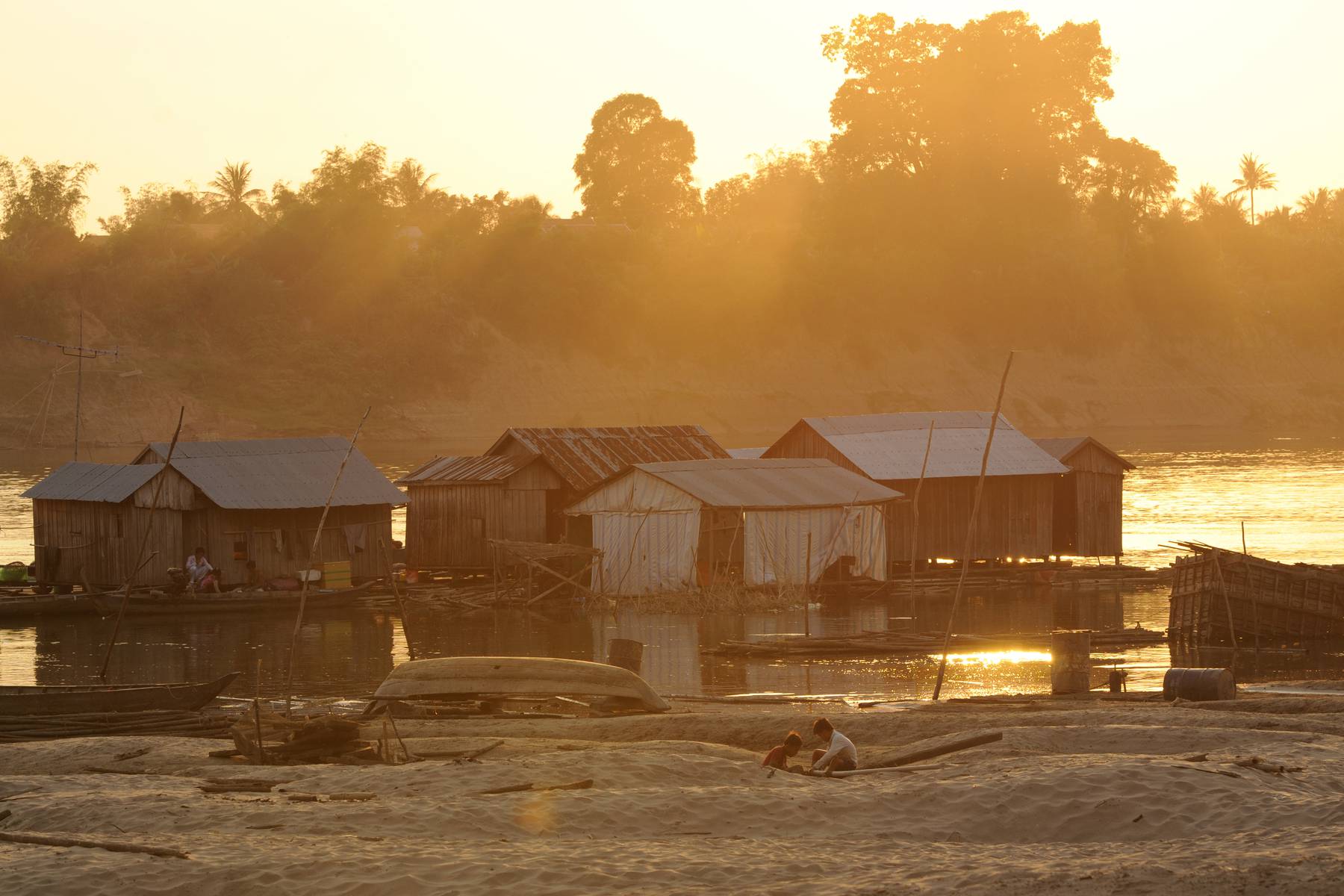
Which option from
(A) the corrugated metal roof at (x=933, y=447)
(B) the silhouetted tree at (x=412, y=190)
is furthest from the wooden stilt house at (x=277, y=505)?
(B) the silhouetted tree at (x=412, y=190)

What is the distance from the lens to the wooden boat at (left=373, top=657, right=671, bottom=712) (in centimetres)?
2338

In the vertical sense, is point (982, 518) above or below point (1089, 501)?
below

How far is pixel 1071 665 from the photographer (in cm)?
2517

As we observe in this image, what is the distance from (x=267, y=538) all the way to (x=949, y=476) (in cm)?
1761

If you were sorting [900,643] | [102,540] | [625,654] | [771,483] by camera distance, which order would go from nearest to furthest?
[625,654] < [900,643] < [102,540] < [771,483]

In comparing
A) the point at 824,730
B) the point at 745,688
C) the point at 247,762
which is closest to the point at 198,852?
the point at 247,762

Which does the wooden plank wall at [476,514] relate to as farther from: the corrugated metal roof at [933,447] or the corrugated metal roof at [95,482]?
the corrugated metal roof at [933,447]

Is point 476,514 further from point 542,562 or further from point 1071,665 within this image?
point 1071,665

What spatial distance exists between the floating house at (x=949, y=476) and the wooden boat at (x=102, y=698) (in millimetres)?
23642

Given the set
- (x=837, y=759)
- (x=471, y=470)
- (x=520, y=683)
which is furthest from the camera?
(x=471, y=470)

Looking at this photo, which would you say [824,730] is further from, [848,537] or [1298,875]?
[848,537]

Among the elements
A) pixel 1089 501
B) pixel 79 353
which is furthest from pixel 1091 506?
pixel 79 353

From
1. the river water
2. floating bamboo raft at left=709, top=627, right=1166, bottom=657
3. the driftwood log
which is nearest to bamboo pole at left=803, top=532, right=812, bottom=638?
the river water

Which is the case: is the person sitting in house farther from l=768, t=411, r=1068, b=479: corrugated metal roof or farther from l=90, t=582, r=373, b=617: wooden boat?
l=768, t=411, r=1068, b=479: corrugated metal roof
